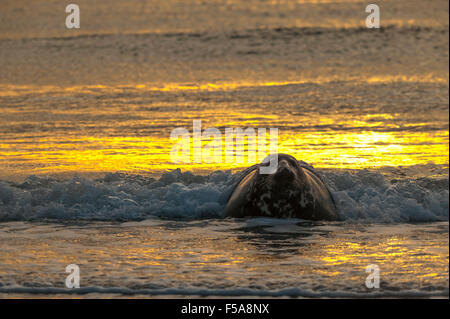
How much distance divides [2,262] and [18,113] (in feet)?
27.6

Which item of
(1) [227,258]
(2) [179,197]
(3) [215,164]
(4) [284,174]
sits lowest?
(1) [227,258]

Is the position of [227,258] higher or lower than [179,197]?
lower

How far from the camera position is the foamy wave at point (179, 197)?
370 inches

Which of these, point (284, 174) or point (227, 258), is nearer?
point (227, 258)

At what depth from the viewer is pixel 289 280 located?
22.0 feet

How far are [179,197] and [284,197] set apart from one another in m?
1.65

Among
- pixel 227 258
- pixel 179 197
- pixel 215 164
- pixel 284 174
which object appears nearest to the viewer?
pixel 227 258

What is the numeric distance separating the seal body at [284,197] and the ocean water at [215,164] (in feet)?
0.70

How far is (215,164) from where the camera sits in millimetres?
11680

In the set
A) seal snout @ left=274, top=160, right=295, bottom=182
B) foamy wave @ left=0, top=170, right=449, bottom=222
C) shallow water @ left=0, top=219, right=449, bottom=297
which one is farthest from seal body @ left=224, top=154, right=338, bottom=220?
foamy wave @ left=0, top=170, right=449, bottom=222

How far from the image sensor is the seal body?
888cm

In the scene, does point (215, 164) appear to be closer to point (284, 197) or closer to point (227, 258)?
point (284, 197)

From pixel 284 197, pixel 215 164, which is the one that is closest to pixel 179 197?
pixel 284 197
